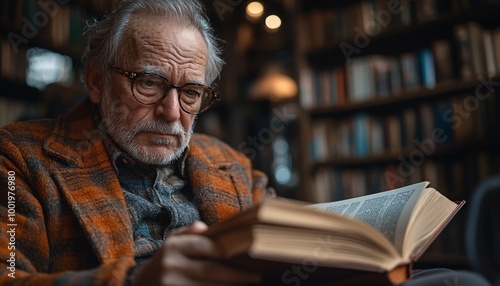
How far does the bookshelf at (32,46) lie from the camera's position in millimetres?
2051

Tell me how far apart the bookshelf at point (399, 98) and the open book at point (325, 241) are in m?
1.52

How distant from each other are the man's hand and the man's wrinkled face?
495 millimetres

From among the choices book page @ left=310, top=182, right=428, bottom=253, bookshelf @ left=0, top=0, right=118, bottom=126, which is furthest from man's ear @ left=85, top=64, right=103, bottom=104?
bookshelf @ left=0, top=0, right=118, bottom=126

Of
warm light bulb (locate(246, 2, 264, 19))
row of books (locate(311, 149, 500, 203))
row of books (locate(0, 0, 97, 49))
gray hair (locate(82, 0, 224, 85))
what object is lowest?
row of books (locate(311, 149, 500, 203))

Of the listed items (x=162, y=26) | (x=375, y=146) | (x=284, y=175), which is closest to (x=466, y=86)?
(x=375, y=146)

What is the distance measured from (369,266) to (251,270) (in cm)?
16

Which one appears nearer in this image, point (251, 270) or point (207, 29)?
point (251, 270)

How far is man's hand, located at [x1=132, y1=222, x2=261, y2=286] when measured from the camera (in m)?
0.53

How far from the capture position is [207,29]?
4.04 ft

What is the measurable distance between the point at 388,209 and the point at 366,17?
190 centimetres

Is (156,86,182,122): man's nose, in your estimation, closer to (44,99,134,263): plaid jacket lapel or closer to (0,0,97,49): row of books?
(44,99,134,263): plaid jacket lapel

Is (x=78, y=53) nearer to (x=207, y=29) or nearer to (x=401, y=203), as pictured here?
(x=207, y=29)

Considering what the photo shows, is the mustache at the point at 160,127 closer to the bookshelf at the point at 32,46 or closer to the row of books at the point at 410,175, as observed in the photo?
the bookshelf at the point at 32,46

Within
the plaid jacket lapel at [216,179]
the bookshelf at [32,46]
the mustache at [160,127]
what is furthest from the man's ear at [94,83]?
the bookshelf at [32,46]
